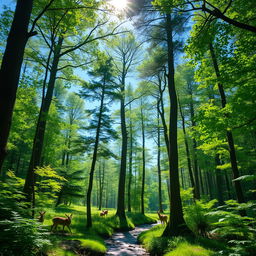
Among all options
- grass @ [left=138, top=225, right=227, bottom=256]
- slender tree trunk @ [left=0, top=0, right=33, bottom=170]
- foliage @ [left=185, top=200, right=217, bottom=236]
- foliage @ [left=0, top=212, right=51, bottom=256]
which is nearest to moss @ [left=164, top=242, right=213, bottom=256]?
grass @ [left=138, top=225, right=227, bottom=256]

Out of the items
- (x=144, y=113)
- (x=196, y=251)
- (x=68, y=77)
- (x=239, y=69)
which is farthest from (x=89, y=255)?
(x=144, y=113)

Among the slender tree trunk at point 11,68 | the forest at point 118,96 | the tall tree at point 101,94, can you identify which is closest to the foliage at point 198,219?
the forest at point 118,96

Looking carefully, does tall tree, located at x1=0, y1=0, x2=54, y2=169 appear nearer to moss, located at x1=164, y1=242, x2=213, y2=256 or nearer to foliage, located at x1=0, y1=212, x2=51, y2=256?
foliage, located at x1=0, y1=212, x2=51, y2=256

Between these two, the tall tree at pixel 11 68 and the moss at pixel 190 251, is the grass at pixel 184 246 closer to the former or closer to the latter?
the moss at pixel 190 251

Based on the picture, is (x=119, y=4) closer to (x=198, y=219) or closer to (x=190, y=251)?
(x=190, y=251)

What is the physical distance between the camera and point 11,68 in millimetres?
3105

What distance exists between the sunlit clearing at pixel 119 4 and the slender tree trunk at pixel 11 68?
12.2ft

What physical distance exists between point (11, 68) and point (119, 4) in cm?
541

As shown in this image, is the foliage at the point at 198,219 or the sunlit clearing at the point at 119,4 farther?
the foliage at the point at 198,219

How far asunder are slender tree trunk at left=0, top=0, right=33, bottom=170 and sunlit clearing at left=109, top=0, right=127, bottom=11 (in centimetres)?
371

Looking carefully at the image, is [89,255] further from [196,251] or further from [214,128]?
[214,128]

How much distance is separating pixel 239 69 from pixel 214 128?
2.08 metres

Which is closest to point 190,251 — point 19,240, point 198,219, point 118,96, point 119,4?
point 198,219

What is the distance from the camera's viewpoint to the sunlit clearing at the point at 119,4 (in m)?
6.23
